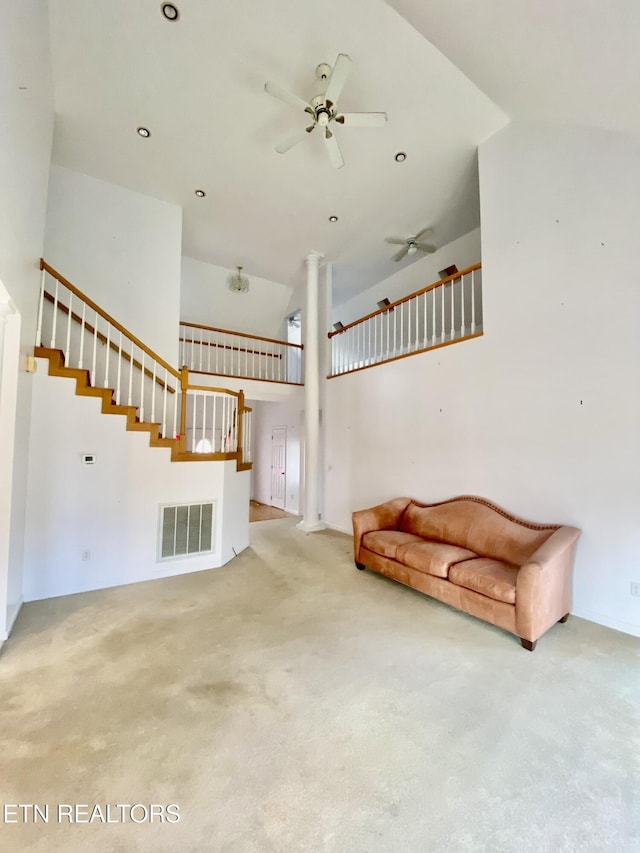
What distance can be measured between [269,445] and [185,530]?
4.98 meters

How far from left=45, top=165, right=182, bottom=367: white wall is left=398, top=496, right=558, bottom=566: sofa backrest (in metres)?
4.07

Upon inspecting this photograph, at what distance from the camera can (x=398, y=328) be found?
5941 mm

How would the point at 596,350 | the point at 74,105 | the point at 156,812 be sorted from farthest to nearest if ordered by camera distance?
the point at 74,105 < the point at 596,350 < the point at 156,812

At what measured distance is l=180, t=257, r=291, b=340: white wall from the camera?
22.8ft

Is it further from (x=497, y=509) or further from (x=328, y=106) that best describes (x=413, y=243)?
(x=497, y=509)

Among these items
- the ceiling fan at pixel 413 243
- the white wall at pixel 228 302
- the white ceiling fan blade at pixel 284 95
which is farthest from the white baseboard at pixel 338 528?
the white ceiling fan blade at pixel 284 95

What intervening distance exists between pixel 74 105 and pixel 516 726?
636cm

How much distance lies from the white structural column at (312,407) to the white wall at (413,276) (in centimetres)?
161

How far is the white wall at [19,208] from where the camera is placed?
2199 millimetres

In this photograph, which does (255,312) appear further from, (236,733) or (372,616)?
(236,733)

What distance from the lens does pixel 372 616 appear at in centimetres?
295

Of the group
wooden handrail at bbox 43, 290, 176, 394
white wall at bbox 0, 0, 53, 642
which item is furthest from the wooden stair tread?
wooden handrail at bbox 43, 290, 176, 394

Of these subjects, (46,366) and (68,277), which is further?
(68,277)

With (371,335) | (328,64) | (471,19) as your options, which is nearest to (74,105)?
(328,64)
